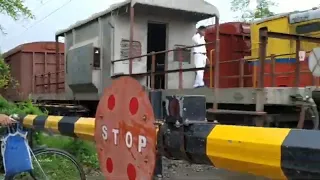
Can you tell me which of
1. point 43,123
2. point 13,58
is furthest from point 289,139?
point 13,58

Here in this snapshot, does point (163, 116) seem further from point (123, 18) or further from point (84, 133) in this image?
point (123, 18)

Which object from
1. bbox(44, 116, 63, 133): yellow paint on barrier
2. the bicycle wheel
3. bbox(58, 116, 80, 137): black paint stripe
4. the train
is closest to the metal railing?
the train

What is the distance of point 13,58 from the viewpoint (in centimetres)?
1770

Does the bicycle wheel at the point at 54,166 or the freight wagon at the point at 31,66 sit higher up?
the freight wagon at the point at 31,66

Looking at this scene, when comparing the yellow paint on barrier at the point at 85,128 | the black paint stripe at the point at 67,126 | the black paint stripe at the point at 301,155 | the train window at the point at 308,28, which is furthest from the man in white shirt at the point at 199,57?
the black paint stripe at the point at 301,155

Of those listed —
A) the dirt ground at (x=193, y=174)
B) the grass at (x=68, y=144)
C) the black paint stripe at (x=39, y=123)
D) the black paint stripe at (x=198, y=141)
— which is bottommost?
the dirt ground at (x=193, y=174)

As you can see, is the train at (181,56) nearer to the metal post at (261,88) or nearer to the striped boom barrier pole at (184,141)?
the metal post at (261,88)

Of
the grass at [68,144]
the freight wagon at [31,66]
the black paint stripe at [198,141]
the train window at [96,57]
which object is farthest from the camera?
the freight wagon at [31,66]

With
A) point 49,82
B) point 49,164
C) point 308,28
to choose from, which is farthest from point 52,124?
point 49,82

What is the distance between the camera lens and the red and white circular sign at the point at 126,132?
206 centimetres

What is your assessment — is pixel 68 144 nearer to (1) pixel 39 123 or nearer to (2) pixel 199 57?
(1) pixel 39 123

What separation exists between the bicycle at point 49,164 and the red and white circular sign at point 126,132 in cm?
150

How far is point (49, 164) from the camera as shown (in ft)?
13.9

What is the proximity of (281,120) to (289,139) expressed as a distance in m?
4.84
